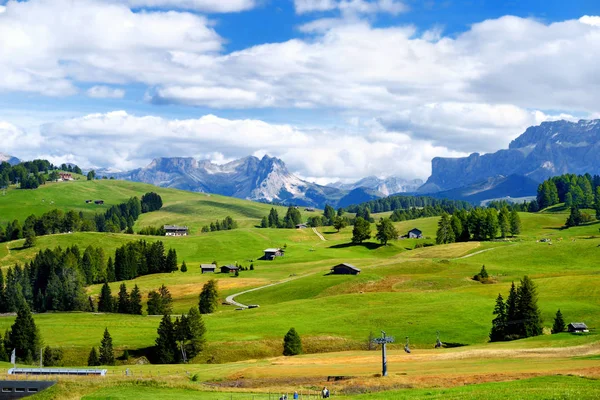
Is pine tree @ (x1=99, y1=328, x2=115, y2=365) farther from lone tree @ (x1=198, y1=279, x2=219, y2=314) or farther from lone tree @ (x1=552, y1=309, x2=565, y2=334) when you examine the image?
lone tree @ (x1=552, y1=309, x2=565, y2=334)

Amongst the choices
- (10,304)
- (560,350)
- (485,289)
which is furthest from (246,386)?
(10,304)

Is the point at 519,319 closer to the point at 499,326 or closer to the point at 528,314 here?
the point at 528,314

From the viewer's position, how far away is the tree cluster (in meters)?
111

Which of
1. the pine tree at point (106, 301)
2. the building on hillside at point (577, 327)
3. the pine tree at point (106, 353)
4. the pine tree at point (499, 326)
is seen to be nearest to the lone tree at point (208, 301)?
the pine tree at point (106, 301)

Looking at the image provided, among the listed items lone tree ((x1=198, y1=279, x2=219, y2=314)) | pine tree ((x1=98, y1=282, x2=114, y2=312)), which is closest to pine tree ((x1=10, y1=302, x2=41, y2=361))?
lone tree ((x1=198, y1=279, x2=219, y2=314))

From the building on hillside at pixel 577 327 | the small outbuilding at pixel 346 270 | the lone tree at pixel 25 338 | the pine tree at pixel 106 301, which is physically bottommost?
the building on hillside at pixel 577 327

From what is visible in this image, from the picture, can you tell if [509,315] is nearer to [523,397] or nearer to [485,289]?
[485,289]

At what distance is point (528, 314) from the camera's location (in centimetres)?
11206

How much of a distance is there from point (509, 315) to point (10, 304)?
445ft

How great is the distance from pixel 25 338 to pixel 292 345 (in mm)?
46917

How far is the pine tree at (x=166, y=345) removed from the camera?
352 feet

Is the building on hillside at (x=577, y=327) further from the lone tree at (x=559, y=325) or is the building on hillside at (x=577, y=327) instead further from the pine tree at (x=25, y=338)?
the pine tree at (x=25, y=338)

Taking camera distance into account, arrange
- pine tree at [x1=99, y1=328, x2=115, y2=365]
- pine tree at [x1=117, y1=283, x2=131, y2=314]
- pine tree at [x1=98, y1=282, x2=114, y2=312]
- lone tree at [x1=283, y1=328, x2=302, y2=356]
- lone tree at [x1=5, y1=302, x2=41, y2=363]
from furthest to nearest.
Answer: pine tree at [x1=98, y1=282, x2=114, y2=312]
pine tree at [x1=117, y1=283, x2=131, y2=314]
lone tree at [x1=5, y1=302, x2=41, y2=363]
lone tree at [x1=283, y1=328, x2=302, y2=356]
pine tree at [x1=99, y1=328, x2=115, y2=365]

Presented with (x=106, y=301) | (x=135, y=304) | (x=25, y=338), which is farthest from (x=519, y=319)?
(x=106, y=301)
